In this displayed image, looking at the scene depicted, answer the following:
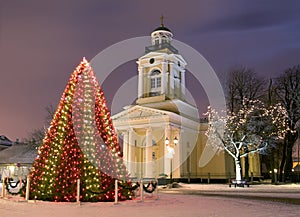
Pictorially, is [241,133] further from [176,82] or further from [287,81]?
[176,82]

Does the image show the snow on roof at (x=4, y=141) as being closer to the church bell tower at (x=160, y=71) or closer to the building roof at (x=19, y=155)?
the building roof at (x=19, y=155)

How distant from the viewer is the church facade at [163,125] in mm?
42312

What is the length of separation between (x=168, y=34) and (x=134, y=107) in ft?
49.8

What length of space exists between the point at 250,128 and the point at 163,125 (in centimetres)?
1147

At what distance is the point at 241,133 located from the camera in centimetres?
3303

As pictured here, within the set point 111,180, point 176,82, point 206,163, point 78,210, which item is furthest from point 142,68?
point 78,210

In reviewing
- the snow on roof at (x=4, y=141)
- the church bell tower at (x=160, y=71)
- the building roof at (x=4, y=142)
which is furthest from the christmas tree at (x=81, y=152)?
the snow on roof at (x=4, y=141)

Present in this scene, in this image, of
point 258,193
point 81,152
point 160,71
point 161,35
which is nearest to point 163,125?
point 160,71

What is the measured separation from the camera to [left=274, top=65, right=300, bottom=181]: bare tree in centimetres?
3609

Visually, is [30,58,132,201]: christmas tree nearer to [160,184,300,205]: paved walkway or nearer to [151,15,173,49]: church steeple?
[160,184,300,205]: paved walkway

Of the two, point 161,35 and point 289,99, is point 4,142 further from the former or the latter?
point 289,99

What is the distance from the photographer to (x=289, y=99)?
122 ft

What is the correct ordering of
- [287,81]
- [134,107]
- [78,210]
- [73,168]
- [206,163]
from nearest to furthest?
[78,210]
[73,168]
[287,81]
[134,107]
[206,163]

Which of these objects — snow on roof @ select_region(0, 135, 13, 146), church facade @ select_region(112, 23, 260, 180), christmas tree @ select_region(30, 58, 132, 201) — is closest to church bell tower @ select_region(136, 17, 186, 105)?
church facade @ select_region(112, 23, 260, 180)
